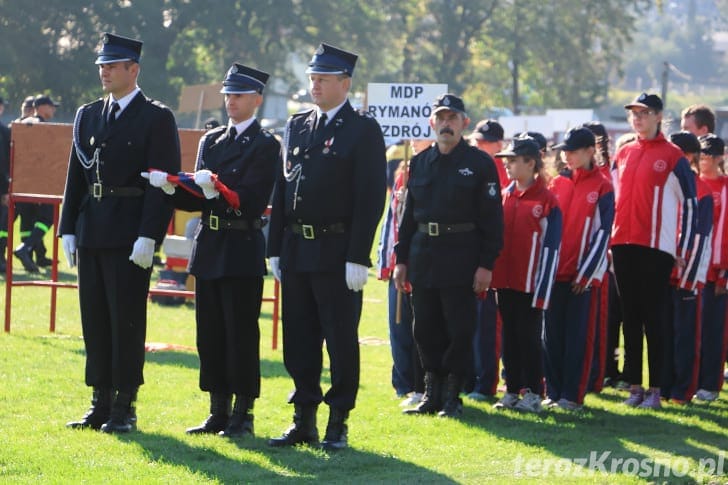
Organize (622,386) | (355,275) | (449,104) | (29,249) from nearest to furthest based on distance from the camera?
1. (355,275)
2. (449,104)
3. (622,386)
4. (29,249)

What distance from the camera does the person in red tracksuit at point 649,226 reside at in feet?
33.8

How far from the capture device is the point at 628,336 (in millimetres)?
10750

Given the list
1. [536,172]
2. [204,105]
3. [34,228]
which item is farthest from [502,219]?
[34,228]

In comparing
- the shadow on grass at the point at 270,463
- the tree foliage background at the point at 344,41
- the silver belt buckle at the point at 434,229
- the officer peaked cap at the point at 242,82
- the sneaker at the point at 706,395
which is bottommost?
the shadow on grass at the point at 270,463

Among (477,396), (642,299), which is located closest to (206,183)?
(477,396)

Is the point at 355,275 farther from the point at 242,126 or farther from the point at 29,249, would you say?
the point at 29,249

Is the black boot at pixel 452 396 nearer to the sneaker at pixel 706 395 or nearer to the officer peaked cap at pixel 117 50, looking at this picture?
the sneaker at pixel 706 395

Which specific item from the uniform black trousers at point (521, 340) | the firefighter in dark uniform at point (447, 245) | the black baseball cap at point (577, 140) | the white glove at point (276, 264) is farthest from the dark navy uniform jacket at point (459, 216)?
the white glove at point (276, 264)

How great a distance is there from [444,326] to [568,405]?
1311 millimetres

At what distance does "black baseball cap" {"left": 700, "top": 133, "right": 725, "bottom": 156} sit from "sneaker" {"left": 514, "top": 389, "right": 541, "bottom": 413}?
253cm

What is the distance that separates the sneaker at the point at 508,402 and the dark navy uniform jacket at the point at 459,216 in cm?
121

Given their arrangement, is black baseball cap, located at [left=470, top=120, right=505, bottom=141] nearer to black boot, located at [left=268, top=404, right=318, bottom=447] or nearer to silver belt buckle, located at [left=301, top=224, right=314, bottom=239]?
silver belt buckle, located at [left=301, top=224, right=314, bottom=239]

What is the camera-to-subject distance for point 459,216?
9391mm

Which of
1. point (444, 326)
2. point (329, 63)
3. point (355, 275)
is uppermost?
point (329, 63)
